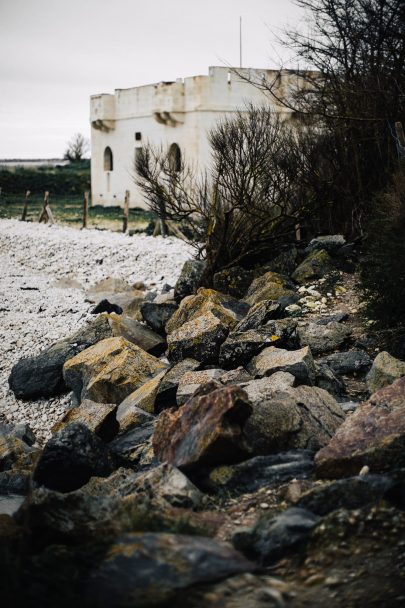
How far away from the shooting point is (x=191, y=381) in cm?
812

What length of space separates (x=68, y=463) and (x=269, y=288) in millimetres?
6076

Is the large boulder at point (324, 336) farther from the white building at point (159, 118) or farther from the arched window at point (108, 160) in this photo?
the arched window at point (108, 160)

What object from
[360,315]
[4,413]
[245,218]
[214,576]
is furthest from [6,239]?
[214,576]

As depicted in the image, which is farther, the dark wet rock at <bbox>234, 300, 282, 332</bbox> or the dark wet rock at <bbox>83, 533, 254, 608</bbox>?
the dark wet rock at <bbox>234, 300, 282, 332</bbox>

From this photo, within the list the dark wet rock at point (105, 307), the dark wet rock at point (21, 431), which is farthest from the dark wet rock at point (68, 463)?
the dark wet rock at point (105, 307)

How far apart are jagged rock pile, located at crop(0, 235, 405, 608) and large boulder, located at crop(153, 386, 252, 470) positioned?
0.04 feet

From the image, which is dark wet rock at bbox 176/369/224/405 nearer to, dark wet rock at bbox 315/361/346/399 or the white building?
dark wet rock at bbox 315/361/346/399

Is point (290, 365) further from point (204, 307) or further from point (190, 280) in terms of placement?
point (190, 280)

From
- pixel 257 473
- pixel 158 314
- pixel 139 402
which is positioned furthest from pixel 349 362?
pixel 158 314

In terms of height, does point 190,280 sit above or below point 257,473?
above

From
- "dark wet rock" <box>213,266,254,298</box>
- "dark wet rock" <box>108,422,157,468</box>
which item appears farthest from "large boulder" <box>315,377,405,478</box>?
"dark wet rock" <box>213,266,254,298</box>

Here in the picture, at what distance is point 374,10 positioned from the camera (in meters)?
15.5

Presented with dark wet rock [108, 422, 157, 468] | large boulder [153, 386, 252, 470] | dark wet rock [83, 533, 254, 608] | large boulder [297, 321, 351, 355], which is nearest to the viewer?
→ dark wet rock [83, 533, 254, 608]

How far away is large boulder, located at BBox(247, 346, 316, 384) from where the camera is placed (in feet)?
24.7
